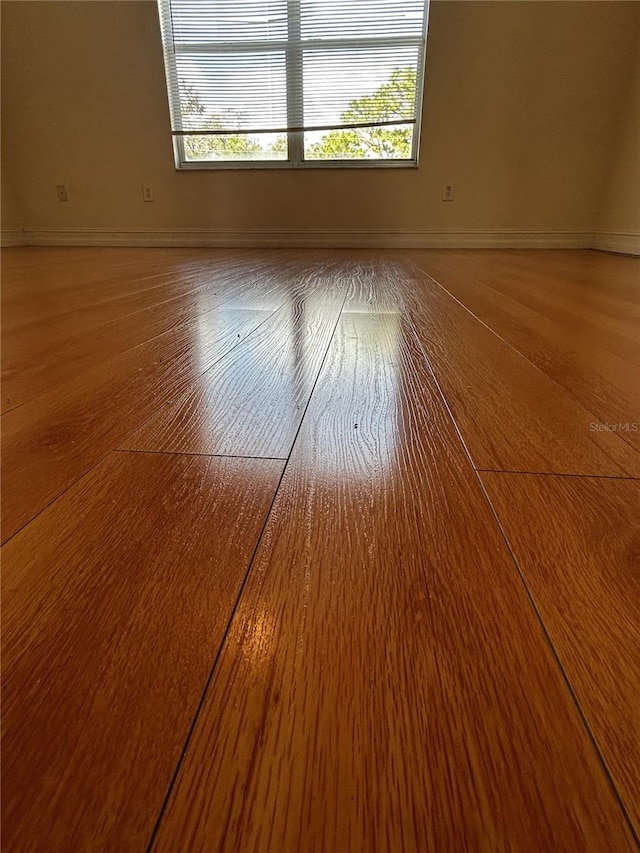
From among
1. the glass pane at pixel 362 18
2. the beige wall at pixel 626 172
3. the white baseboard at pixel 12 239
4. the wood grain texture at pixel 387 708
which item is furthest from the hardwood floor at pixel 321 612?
the white baseboard at pixel 12 239

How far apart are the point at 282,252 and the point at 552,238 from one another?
1.88 metres

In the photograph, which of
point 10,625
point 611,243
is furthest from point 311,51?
point 10,625

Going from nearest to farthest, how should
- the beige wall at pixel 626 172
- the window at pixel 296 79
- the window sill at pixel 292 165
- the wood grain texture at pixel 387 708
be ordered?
the wood grain texture at pixel 387 708 < the beige wall at pixel 626 172 < the window at pixel 296 79 < the window sill at pixel 292 165

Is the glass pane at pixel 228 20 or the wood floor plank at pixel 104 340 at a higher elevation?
the glass pane at pixel 228 20

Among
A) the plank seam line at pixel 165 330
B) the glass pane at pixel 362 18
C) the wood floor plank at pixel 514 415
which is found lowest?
the wood floor plank at pixel 514 415

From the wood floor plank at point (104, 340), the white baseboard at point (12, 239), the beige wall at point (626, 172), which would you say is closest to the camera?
the wood floor plank at point (104, 340)

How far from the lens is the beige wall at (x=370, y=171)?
8.88ft

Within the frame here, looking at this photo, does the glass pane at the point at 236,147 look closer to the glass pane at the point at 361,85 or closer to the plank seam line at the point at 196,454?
the glass pane at the point at 361,85

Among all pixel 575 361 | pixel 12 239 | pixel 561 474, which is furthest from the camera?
pixel 12 239

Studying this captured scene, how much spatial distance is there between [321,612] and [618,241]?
3.46 metres

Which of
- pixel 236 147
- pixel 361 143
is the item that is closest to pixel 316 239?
pixel 361 143

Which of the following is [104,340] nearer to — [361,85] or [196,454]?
[196,454]

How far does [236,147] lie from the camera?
312cm

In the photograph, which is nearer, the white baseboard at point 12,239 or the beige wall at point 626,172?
the beige wall at point 626,172
